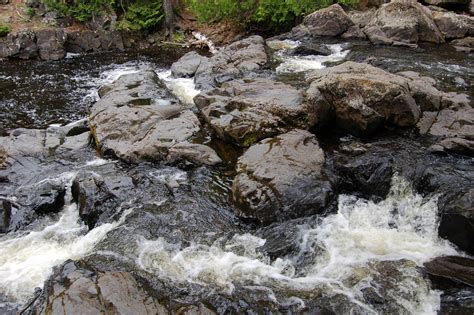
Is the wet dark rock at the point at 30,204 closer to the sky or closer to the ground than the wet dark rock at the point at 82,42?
closer to the ground

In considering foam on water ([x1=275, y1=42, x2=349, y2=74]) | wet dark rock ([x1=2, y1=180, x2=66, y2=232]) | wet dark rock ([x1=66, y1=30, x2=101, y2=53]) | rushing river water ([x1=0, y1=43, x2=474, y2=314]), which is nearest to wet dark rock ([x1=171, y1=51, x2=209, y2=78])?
foam on water ([x1=275, y1=42, x2=349, y2=74])

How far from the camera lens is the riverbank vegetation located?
20.6m

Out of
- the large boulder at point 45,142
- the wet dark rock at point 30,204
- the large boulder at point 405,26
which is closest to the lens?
the wet dark rock at point 30,204

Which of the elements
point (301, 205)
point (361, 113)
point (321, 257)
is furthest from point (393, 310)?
point (361, 113)

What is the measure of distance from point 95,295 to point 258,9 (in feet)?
60.2

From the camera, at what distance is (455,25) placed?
56.2 feet

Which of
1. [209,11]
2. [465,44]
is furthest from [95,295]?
[209,11]

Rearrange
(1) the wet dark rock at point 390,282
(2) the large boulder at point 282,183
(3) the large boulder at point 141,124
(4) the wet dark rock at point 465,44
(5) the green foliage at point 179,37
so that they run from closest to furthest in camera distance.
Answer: (1) the wet dark rock at point 390,282 < (2) the large boulder at point 282,183 < (3) the large boulder at point 141,124 < (4) the wet dark rock at point 465,44 < (5) the green foliage at point 179,37

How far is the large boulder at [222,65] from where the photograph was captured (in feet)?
45.6

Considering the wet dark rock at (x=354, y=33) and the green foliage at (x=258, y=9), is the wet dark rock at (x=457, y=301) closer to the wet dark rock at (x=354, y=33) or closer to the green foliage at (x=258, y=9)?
the wet dark rock at (x=354, y=33)

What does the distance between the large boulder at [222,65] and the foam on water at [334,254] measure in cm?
748

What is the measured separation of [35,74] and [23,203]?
10.6 meters

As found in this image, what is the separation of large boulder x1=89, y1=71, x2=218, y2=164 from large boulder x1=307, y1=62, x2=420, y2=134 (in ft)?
9.94

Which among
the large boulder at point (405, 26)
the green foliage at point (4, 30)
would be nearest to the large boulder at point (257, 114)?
the large boulder at point (405, 26)
